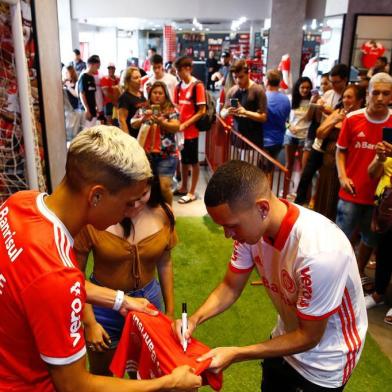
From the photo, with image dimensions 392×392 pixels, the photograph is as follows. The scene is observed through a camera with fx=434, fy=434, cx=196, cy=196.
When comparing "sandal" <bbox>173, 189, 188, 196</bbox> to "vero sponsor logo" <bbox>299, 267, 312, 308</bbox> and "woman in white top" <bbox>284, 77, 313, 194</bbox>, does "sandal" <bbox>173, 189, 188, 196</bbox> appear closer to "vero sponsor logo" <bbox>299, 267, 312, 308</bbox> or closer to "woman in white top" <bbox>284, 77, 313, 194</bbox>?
"woman in white top" <bbox>284, 77, 313, 194</bbox>

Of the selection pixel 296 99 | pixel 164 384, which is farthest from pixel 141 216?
pixel 296 99

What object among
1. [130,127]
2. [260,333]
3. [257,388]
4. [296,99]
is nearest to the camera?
[257,388]

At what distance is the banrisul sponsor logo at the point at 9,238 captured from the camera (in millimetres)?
1190

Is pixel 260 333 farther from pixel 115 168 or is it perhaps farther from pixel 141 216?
pixel 115 168

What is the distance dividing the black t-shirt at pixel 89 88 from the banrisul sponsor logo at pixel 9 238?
7.81m

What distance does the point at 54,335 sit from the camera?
1177mm

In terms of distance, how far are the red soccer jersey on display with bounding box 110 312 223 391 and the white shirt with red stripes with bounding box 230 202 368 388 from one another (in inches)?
14.6

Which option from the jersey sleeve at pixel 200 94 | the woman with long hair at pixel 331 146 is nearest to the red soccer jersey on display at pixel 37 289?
the woman with long hair at pixel 331 146

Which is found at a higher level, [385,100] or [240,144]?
[385,100]

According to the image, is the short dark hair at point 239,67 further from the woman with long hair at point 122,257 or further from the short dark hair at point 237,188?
the short dark hair at point 237,188

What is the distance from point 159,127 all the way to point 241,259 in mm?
3663

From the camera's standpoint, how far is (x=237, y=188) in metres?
1.53

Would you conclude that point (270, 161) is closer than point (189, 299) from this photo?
No

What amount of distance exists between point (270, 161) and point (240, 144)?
1.32 metres
